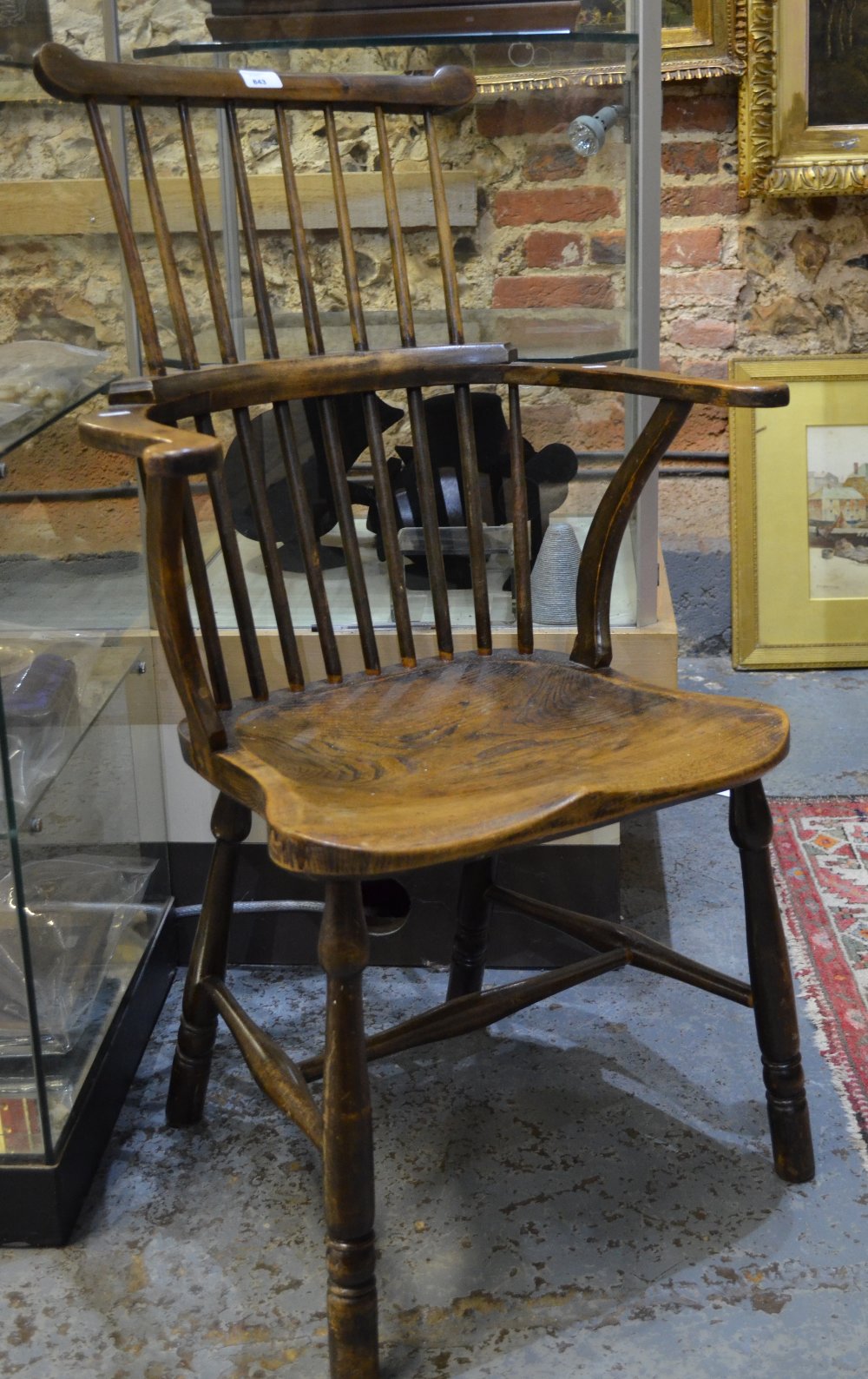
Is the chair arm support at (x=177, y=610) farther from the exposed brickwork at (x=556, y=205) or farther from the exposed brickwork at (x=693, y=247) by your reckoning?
the exposed brickwork at (x=693, y=247)

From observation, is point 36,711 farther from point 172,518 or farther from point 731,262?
point 731,262

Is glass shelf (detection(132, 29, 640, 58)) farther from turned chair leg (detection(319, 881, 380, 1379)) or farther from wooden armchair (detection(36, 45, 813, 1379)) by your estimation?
turned chair leg (detection(319, 881, 380, 1379))

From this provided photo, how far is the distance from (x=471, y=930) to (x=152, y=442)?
791 mm

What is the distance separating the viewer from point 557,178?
164 cm

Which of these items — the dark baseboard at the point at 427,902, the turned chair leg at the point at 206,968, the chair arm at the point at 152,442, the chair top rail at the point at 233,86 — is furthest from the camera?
the dark baseboard at the point at 427,902

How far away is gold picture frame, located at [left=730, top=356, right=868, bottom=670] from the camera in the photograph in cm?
→ 282

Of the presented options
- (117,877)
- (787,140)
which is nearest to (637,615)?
(117,877)

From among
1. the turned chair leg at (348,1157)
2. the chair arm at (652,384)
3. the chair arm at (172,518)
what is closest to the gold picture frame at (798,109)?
the chair arm at (652,384)

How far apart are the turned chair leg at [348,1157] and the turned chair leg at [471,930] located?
485mm

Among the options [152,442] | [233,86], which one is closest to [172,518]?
[152,442]

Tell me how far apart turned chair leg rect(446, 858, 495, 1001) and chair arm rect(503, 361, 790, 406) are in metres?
0.54

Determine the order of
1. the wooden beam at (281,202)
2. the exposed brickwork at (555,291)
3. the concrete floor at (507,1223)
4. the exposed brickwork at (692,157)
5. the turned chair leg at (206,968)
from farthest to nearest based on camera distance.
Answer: the exposed brickwork at (692,157) < the exposed brickwork at (555,291) < the wooden beam at (281,202) < the turned chair leg at (206,968) < the concrete floor at (507,1223)

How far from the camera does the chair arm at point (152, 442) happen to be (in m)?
1.02

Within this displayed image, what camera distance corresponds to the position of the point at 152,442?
42.1 inches
